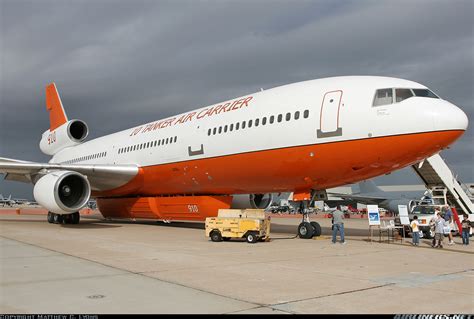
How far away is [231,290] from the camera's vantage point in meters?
6.47

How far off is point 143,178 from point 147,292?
14.6 meters

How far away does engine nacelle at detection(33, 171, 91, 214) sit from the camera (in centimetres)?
1762

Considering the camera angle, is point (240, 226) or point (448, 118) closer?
point (448, 118)

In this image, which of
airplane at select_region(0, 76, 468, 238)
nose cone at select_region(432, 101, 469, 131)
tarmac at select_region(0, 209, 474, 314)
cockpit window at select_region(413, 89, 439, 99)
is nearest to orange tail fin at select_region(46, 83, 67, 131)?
Result: airplane at select_region(0, 76, 468, 238)

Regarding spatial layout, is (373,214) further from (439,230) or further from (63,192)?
(63,192)

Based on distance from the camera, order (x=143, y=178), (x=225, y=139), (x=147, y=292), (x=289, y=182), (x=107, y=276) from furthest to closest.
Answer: (x=143, y=178) → (x=225, y=139) → (x=289, y=182) → (x=107, y=276) → (x=147, y=292)

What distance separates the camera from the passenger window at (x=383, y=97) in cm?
1235

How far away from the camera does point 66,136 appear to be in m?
28.7

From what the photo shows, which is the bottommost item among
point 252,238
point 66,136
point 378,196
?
point 252,238

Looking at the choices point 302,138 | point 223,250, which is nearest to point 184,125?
point 302,138

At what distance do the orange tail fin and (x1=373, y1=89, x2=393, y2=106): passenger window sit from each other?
882 inches

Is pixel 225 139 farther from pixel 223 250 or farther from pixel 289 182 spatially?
pixel 223 250

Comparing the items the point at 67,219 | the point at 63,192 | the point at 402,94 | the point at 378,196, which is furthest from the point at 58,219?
the point at 378,196

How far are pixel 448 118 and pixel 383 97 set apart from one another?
5.79 feet
